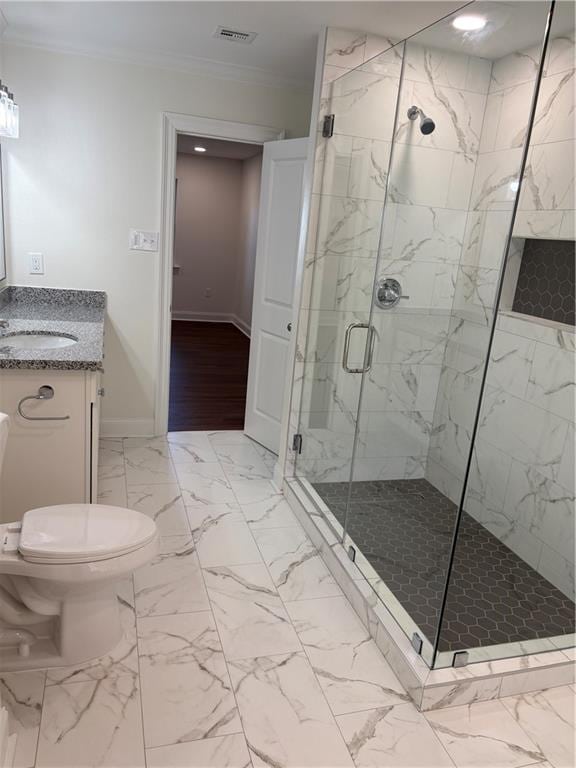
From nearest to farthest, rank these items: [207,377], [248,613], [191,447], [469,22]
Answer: [248,613] < [469,22] < [191,447] < [207,377]

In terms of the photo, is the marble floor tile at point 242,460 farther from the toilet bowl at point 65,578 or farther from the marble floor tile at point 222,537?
the toilet bowl at point 65,578

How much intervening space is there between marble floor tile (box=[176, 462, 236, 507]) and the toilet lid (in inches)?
44.2

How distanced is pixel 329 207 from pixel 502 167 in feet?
3.00

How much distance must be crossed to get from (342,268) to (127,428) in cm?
189

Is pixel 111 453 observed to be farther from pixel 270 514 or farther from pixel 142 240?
pixel 142 240

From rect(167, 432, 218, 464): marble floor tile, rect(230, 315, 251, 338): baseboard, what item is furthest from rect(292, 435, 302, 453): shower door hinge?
rect(230, 315, 251, 338): baseboard

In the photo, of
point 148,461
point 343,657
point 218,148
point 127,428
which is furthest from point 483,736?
point 218,148

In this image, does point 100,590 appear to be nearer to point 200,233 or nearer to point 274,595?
point 274,595

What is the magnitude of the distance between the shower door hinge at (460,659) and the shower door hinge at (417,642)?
0.12 metres

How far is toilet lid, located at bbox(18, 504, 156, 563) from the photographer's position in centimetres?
178

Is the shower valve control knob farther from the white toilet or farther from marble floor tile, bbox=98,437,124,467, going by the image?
marble floor tile, bbox=98,437,124,467

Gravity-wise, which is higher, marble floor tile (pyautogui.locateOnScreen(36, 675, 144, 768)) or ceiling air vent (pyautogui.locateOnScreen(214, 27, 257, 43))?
ceiling air vent (pyautogui.locateOnScreen(214, 27, 257, 43))

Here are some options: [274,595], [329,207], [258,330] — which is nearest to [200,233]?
[258,330]

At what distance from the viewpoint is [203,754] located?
165 centimetres
